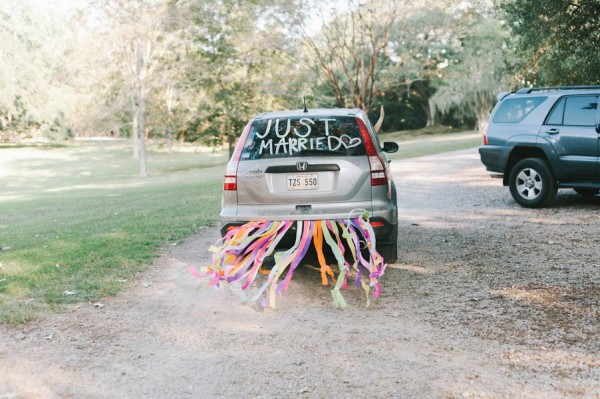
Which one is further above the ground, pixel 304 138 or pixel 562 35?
pixel 562 35

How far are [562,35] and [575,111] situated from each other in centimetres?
630

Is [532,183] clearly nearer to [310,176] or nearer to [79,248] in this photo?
[310,176]

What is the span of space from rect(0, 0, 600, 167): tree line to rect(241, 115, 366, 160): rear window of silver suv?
9805mm

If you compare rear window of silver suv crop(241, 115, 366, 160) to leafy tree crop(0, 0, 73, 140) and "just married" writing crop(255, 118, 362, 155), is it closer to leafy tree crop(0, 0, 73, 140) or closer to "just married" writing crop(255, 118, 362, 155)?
"just married" writing crop(255, 118, 362, 155)

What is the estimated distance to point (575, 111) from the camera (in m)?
9.29

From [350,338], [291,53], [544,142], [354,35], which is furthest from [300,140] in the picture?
[291,53]

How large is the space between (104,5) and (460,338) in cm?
2704

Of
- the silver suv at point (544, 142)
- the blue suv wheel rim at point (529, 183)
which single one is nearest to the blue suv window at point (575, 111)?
the silver suv at point (544, 142)

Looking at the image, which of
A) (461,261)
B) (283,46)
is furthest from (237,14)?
(461,261)

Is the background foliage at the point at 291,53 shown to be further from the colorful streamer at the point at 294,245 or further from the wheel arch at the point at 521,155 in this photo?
the colorful streamer at the point at 294,245

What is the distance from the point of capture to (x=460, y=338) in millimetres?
4418

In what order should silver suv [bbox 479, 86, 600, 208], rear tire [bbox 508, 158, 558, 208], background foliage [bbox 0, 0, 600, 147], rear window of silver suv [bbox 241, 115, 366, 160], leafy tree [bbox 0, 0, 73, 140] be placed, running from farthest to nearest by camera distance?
1. leafy tree [bbox 0, 0, 73, 140]
2. background foliage [bbox 0, 0, 600, 147]
3. rear tire [bbox 508, 158, 558, 208]
4. silver suv [bbox 479, 86, 600, 208]
5. rear window of silver suv [bbox 241, 115, 366, 160]

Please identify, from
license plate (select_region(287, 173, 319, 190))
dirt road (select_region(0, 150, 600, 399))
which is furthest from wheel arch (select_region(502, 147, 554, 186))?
license plate (select_region(287, 173, 319, 190))

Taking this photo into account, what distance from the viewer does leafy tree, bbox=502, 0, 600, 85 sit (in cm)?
1355
